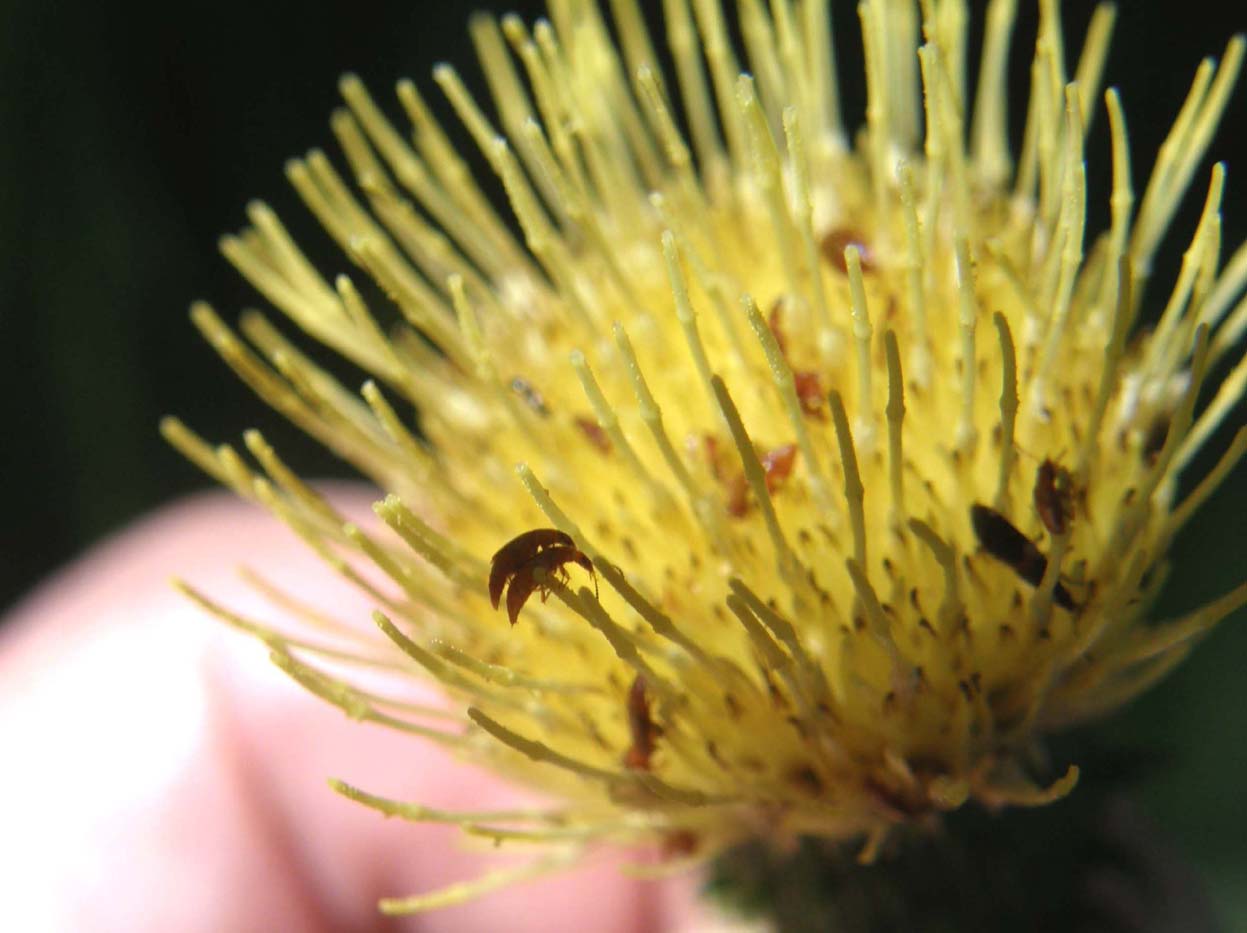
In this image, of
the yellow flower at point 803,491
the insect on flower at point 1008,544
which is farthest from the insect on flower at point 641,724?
the insect on flower at point 1008,544

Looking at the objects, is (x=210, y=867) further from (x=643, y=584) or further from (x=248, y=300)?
(x=248, y=300)

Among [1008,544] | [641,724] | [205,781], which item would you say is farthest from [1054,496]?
[205,781]

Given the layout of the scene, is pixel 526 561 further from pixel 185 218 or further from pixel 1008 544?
pixel 185 218

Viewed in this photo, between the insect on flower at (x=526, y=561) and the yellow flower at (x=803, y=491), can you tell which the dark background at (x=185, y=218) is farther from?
the insect on flower at (x=526, y=561)

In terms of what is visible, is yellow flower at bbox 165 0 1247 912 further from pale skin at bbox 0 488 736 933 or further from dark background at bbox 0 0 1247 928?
dark background at bbox 0 0 1247 928

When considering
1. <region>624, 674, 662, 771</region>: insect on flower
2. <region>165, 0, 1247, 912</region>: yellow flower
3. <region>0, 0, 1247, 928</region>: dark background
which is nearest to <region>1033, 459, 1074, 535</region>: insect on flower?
<region>165, 0, 1247, 912</region>: yellow flower

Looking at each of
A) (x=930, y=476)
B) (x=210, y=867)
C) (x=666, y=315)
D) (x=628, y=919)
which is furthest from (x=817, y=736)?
(x=628, y=919)

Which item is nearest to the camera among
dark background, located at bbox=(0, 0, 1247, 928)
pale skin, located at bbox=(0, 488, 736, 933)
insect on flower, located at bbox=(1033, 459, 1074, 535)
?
insect on flower, located at bbox=(1033, 459, 1074, 535)
